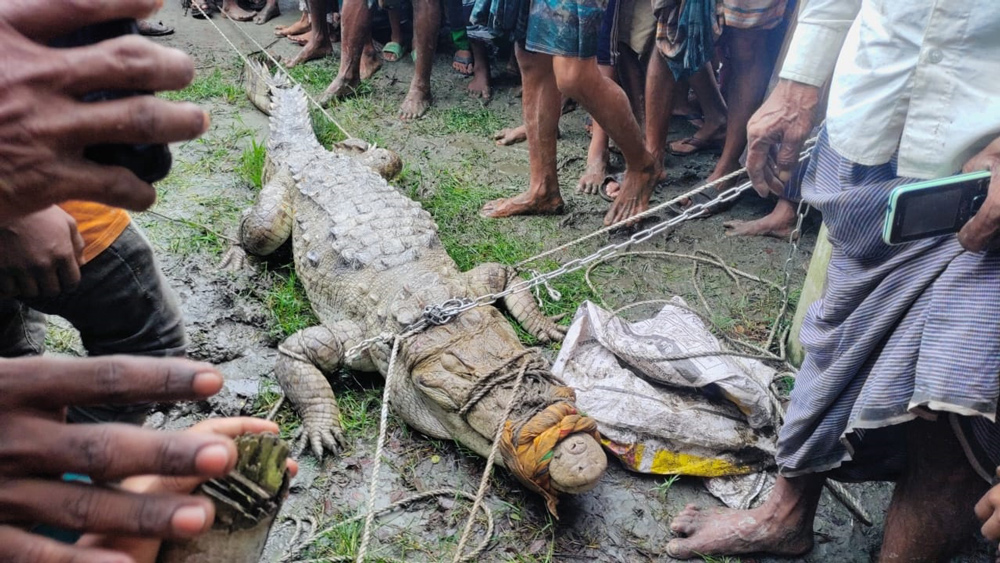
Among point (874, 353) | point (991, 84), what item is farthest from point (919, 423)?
point (991, 84)

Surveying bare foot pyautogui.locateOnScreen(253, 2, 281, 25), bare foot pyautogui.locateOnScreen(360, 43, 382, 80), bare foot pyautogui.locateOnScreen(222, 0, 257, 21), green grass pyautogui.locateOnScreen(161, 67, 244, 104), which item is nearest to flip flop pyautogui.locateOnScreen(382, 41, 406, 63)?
bare foot pyautogui.locateOnScreen(360, 43, 382, 80)

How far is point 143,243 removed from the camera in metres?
2.14

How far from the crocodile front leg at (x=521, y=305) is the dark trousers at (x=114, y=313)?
161 cm

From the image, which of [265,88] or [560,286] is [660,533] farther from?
[265,88]

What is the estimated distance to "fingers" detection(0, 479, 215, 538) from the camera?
82 centimetres

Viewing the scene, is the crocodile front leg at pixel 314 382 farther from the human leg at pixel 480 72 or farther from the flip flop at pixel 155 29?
the flip flop at pixel 155 29

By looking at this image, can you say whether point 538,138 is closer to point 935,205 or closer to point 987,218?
point 935,205

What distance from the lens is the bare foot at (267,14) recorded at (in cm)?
808

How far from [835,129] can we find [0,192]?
6.39ft

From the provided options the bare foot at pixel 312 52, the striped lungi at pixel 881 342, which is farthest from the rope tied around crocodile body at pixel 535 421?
the bare foot at pixel 312 52

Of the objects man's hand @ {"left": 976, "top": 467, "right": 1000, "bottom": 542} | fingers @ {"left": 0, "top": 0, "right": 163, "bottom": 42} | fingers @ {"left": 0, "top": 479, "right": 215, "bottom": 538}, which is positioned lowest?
man's hand @ {"left": 976, "top": 467, "right": 1000, "bottom": 542}

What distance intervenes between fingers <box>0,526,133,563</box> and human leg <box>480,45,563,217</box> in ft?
12.5

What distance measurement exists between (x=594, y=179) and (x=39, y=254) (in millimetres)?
3875

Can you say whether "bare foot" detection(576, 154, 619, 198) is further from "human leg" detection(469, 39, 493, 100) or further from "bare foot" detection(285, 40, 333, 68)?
"bare foot" detection(285, 40, 333, 68)
